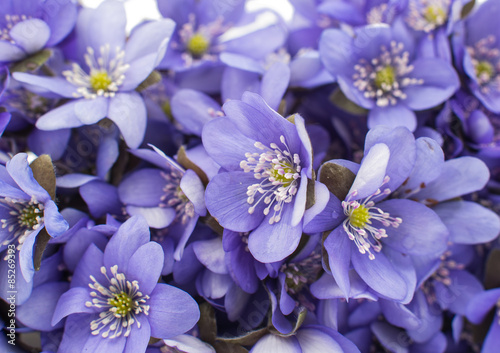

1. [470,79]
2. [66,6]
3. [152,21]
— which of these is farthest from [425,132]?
[66,6]

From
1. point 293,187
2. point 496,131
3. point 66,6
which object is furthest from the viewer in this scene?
point 496,131

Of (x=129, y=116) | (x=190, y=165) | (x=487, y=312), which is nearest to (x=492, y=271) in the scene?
(x=487, y=312)

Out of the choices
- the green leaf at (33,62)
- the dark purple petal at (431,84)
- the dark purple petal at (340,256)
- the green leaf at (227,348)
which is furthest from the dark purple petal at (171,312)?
the dark purple petal at (431,84)

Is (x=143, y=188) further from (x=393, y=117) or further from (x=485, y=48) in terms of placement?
(x=485, y=48)

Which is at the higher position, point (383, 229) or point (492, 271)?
point (383, 229)

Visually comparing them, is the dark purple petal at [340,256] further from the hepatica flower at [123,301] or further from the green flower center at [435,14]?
the green flower center at [435,14]

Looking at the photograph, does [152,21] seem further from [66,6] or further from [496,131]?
[496,131]
